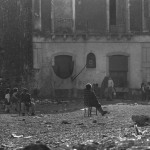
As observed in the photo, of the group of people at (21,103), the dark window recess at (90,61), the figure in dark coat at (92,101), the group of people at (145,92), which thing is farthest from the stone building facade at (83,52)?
the figure in dark coat at (92,101)

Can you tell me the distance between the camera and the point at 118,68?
30938mm

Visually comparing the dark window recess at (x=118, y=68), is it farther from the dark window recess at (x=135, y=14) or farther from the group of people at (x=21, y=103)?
the group of people at (x=21, y=103)

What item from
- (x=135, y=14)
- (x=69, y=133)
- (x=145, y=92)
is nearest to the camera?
(x=69, y=133)

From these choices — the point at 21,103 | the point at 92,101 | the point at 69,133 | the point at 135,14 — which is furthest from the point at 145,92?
the point at 69,133

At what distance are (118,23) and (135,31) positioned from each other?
159 cm

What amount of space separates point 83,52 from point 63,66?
5.55ft

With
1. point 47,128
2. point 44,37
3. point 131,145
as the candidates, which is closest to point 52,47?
point 44,37

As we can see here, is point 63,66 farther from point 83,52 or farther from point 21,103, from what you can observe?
point 21,103

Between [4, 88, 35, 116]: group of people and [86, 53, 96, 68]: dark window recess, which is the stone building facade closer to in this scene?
[86, 53, 96, 68]: dark window recess

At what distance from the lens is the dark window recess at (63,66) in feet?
101

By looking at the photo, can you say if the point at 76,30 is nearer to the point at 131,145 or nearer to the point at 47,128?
the point at 47,128

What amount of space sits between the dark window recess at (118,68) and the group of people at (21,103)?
37.1 feet

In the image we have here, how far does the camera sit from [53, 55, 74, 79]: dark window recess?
30672 mm

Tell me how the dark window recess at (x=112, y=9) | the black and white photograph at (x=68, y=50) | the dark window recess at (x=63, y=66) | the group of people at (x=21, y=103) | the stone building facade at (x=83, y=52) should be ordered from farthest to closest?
1. the dark window recess at (x=112, y=9)
2. the dark window recess at (x=63, y=66)
3. the stone building facade at (x=83, y=52)
4. the black and white photograph at (x=68, y=50)
5. the group of people at (x=21, y=103)
